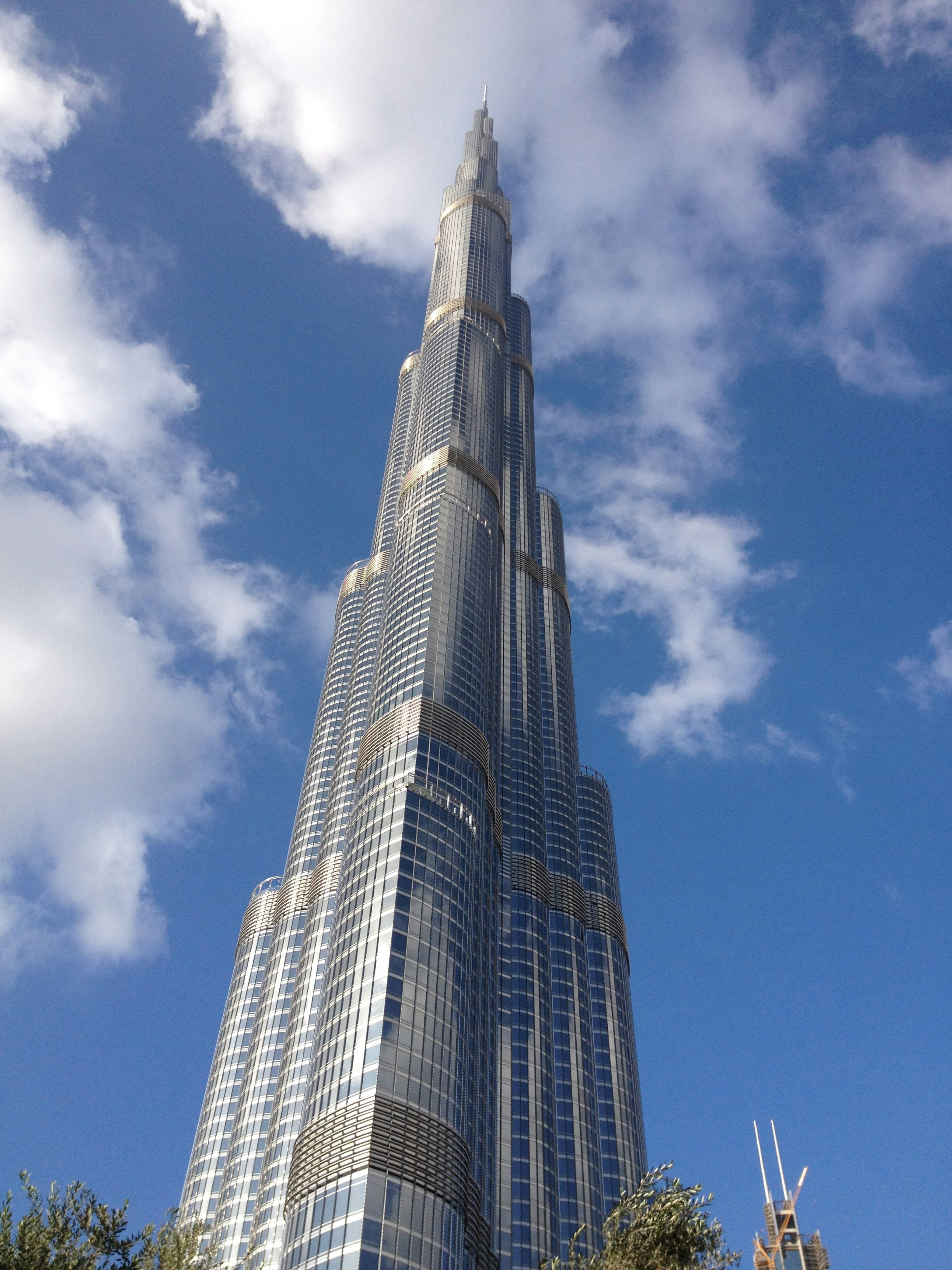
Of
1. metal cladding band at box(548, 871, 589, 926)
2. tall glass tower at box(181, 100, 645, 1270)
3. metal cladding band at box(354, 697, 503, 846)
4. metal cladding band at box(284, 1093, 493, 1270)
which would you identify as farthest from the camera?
metal cladding band at box(548, 871, 589, 926)

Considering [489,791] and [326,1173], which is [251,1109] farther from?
[326,1173]

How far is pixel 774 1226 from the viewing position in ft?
493

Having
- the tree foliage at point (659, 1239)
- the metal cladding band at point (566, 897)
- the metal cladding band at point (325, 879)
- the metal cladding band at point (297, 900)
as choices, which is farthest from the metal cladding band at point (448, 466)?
the tree foliage at point (659, 1239)

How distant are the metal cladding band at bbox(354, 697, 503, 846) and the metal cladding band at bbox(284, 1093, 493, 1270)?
48694 mm

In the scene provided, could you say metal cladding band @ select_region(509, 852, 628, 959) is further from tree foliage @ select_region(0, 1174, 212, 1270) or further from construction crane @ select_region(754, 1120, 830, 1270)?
tree foliage @ select_region(0, 1174, 212, 1270)

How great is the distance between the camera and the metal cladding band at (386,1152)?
9481 centimetres

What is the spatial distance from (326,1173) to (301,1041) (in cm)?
6057

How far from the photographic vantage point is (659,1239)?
4950cm

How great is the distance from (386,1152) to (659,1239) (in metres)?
50.6

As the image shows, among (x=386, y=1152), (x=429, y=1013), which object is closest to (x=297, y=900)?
(x=429, y=1013)

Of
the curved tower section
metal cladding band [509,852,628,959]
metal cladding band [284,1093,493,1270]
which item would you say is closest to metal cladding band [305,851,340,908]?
metal cladding band [509,852,628,959]

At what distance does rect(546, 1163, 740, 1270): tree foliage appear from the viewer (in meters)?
48.3

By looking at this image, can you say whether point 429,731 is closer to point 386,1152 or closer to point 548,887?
point 386,1152

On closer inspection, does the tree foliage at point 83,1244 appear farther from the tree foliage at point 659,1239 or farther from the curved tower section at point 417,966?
the curved tower section at point 417,966
